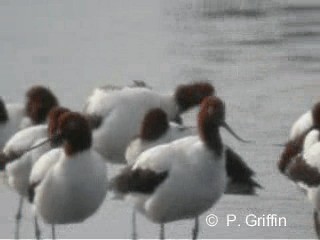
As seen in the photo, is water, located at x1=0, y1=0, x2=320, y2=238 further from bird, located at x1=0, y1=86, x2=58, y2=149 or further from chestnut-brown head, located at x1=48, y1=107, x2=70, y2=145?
chestnut-brown head, located at x1=48, y1=107, x2=70, y2=145

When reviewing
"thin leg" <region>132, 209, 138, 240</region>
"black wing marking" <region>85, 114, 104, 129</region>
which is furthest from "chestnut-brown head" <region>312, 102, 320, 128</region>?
"black wing marking" <region>85, 114, 104, 129</region>

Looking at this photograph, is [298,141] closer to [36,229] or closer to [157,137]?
[157,137]

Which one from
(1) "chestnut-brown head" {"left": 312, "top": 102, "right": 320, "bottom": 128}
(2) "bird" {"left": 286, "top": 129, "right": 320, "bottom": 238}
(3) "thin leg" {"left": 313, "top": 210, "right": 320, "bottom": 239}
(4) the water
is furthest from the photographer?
(4) the water

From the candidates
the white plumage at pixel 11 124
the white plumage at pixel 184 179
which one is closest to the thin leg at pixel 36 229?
the white plumage at pixel 184 179

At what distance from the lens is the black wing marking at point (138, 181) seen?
23.4 feet

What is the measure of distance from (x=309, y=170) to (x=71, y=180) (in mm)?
1192

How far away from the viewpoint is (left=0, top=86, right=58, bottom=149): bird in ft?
28.7

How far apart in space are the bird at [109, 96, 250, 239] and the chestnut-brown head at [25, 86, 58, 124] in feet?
5.10

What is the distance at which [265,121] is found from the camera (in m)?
10.4

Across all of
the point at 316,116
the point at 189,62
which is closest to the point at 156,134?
the point at 316,116

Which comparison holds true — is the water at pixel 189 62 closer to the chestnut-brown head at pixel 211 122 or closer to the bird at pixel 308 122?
the bird at pixel 308 122

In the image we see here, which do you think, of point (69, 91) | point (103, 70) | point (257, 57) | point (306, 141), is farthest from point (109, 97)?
point (257, 57)

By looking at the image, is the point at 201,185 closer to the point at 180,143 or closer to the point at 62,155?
the point at 180,143

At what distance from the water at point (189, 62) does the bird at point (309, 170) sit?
15.9 inches
